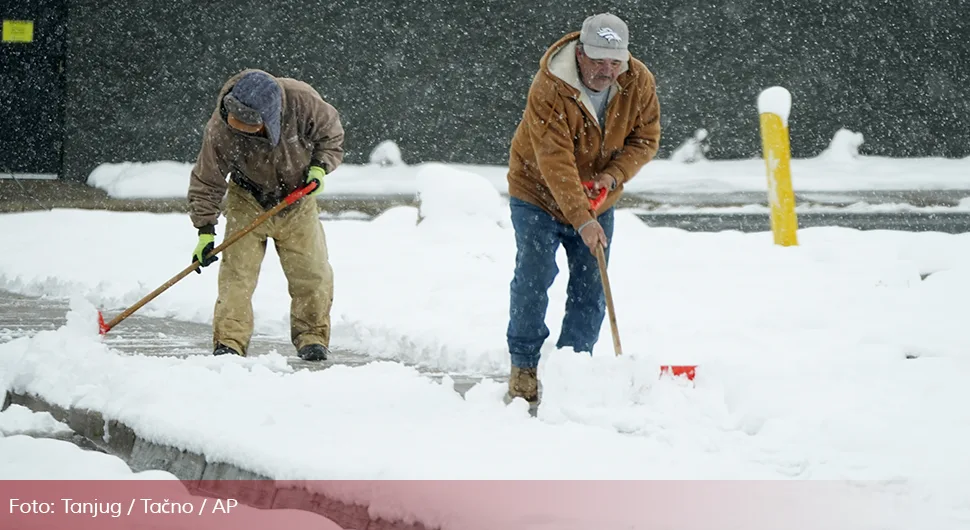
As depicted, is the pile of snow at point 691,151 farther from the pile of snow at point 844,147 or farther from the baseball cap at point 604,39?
the baseball cap at point 604,39

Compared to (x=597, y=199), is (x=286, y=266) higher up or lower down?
lower down

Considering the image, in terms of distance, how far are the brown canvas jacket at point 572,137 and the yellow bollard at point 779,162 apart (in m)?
3.42

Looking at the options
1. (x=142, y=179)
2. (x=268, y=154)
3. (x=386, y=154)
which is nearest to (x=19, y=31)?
(x=142, y=179)

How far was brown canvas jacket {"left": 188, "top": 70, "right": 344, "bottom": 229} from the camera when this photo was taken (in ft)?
19.9

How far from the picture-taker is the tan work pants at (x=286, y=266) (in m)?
6.31

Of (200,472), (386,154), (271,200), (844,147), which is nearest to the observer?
(200,472)

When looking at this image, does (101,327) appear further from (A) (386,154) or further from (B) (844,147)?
(B) (844,147)

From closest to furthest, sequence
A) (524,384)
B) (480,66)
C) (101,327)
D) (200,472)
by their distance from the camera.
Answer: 1. (200,472)
2. (524,384)
3. (101,327)
4. (480,66)

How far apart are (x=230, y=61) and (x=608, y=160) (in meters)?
10.7

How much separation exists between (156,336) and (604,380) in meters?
3.14

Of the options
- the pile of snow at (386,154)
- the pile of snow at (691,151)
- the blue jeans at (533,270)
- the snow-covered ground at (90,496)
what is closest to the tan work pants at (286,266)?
the blue jeans at (533,270)

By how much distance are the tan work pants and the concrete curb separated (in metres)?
1.14

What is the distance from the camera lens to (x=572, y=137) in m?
5.18

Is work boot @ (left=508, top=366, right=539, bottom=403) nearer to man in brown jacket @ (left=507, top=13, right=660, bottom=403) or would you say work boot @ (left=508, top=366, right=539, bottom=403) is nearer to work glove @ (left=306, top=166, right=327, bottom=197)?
man in brown jacket @ (left=507, top=13, right=660, bottom=403)
